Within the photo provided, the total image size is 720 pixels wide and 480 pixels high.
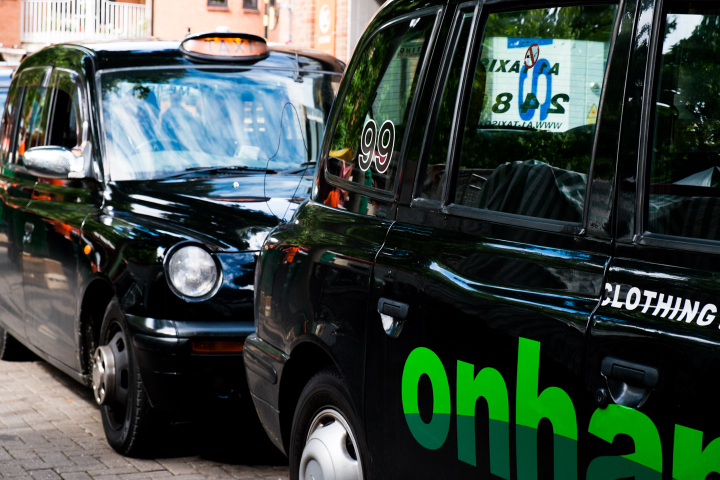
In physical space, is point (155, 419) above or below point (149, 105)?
below

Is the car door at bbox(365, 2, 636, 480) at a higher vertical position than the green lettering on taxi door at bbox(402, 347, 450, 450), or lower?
higher

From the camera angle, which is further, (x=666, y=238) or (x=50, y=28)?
(x=50, y=28)

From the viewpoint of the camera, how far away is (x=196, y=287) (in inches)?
183

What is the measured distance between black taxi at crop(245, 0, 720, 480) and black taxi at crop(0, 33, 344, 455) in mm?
1142

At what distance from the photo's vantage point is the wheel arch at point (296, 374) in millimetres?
3490

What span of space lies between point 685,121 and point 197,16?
32.4 metres

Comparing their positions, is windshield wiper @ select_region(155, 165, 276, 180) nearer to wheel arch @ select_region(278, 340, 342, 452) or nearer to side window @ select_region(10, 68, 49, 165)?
side window @ select_region(10, 68, 49, 165)

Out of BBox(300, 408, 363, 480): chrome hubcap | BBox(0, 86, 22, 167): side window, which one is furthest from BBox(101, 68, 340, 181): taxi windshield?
BBox(300, 408, 363, 480): chrome hubcap

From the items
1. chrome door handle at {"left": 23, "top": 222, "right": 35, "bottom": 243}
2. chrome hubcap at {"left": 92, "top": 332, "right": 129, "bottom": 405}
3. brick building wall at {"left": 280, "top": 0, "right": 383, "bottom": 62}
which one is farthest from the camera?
brick building wall at {"left": 280, "top": 0, "right": 383, "bottom": 62}

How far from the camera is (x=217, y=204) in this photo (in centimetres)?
504

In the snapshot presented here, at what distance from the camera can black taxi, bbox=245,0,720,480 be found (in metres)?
2.07

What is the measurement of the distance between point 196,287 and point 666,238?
290cm

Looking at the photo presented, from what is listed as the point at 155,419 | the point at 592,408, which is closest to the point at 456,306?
the point at 592,408

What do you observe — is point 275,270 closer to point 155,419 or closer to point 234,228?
point 234,228
